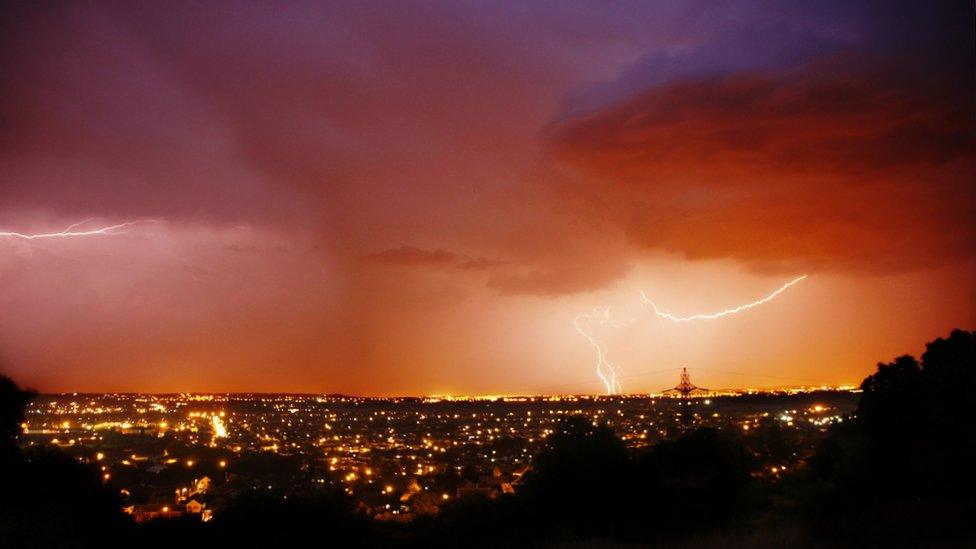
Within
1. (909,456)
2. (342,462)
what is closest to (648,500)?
(909,456)

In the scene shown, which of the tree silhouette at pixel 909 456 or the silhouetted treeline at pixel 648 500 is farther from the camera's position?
the tree silhouette at pixel 909 456

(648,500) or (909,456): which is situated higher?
(909,456)

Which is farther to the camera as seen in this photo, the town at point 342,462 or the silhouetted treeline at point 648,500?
the town at point 342,462

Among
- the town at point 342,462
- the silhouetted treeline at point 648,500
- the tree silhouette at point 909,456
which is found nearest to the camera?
the silhouetted treeline at point 648,500

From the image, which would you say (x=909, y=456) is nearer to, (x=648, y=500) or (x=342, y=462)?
(x=648, y=500)

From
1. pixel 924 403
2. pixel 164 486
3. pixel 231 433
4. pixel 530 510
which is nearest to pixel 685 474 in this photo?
pixel 530 510

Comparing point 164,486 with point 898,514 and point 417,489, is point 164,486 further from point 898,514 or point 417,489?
point 898,514

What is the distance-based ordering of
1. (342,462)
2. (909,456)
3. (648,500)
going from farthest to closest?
(342,462) < (909,456) < (648,500)

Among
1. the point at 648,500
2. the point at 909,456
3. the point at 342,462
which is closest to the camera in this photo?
the point at 648,500

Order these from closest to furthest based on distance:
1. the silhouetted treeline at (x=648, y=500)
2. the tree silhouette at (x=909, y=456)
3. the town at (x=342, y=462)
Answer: the silhouetted treeline at (x=648, y=500)
the tree silhouette at (x=909, y=456)
the town at (x=342, y=462)
